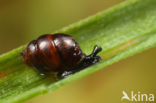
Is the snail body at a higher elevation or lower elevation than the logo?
higher

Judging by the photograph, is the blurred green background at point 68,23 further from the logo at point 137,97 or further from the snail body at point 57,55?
the snail body at point 57,55

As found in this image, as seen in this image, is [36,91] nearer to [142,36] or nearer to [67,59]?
[67,59]

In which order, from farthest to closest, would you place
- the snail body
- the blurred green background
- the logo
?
the blurred green background
the logo
the snail body

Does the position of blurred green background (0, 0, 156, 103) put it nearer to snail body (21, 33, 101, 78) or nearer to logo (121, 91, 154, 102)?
logo (121, 91, 154, 102)

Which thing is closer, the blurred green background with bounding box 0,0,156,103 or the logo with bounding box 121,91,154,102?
the logo with bounding box 121,91,154,102

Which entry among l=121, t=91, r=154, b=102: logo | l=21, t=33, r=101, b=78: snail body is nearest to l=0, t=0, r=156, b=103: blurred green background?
l=121, t=91, r=154, b=102: logo

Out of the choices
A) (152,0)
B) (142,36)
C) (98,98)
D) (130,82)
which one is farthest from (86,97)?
(152,0)

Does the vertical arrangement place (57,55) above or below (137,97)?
above
